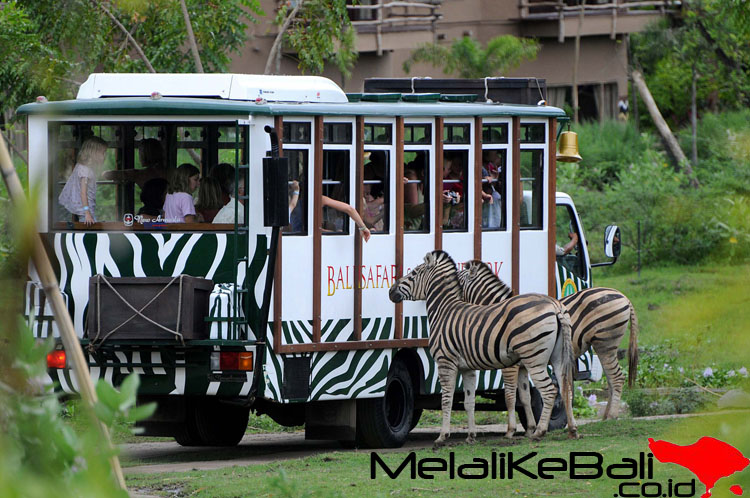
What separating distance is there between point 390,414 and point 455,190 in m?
1.93

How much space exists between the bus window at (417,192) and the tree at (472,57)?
1640cm

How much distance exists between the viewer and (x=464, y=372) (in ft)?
35.3

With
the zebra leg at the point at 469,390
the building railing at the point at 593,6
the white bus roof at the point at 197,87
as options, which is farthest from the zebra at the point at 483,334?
the building railing at the point at 593,6

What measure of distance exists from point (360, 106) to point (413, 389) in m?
2.46

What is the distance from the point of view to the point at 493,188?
37.5 ft

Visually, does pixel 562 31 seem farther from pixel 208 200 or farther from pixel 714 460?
pixel 714 460

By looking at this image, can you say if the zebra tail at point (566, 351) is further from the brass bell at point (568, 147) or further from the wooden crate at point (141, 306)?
the wooden crate at point (141, 306)

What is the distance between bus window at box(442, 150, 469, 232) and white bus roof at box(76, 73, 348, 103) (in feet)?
4.78

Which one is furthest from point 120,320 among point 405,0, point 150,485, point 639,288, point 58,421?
point 405,0

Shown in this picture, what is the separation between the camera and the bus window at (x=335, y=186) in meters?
10.3

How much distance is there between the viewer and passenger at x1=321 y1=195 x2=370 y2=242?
10219 mm

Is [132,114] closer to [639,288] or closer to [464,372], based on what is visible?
[464,372]

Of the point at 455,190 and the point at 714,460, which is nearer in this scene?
the point at 714,460

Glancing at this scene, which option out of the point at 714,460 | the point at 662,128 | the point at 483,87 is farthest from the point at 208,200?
the point at 662,128
